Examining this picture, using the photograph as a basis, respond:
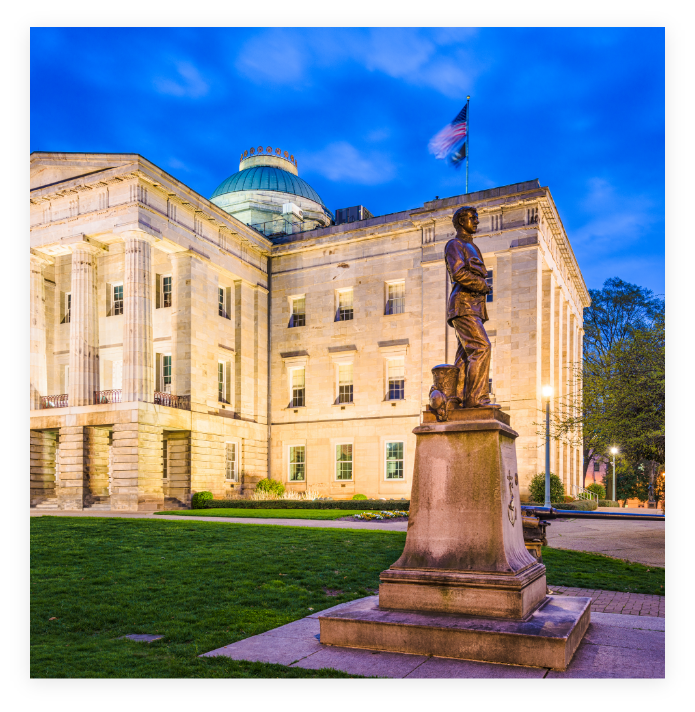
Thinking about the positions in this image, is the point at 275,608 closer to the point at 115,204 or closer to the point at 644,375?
the point at 644,375

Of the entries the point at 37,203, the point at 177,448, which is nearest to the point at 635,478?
the point at 177,448

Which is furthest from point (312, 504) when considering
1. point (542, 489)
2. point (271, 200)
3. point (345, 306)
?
point (271, 200)

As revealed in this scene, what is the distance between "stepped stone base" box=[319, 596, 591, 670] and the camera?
20.5 ft

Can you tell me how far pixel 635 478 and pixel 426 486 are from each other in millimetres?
53794

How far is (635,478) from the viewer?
55.2 metres

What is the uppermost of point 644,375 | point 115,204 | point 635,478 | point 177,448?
point 115,204

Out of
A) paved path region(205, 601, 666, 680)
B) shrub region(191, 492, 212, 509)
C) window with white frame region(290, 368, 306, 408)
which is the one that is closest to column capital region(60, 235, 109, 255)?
shrub region(191, 492, 212, 509)

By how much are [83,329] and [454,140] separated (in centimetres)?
2205

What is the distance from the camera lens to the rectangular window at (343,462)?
1556 inches

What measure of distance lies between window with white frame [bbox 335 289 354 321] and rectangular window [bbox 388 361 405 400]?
14.1ft

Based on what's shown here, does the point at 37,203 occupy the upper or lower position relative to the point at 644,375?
upper

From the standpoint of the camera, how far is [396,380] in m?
39.0

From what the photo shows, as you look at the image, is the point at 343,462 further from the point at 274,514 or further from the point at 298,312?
the point at 274,514

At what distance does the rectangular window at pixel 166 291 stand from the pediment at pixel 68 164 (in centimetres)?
744
